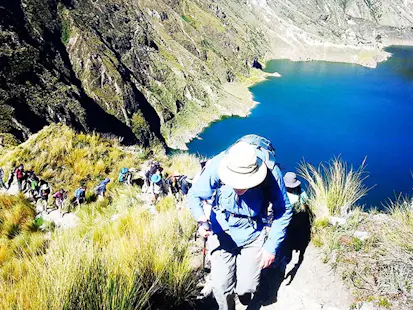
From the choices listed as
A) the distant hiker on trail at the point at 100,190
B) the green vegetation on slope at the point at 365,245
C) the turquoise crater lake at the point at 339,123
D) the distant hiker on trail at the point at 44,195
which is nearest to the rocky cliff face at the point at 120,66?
the turquoise crater lake at the point at 339,123

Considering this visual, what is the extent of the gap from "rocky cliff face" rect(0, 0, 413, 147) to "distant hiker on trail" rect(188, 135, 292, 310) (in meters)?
39.8

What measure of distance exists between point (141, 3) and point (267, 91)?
59.7 m

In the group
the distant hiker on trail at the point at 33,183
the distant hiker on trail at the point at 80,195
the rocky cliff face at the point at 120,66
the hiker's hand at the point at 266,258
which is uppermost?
the hiker's hand at the point at 266,258

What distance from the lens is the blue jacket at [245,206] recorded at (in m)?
3.21

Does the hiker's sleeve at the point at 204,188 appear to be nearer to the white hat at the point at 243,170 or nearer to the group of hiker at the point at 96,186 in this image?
the white hat at the point at 243,170

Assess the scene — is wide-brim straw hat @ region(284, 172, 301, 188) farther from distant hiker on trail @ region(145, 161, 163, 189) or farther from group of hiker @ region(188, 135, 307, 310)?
distant hiker on trail @ region(145, 161, 163, 189)

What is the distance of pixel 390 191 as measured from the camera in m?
59.4

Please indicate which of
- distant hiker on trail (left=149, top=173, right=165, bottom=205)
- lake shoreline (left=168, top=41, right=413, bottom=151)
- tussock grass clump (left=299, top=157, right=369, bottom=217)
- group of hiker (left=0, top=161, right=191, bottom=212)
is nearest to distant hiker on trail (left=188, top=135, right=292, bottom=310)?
tussock grass clump (left=299, top=157, right=369, bottom=217)

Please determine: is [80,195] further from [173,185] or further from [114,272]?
[114,272]

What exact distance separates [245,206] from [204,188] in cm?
42

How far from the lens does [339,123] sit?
98125 millimetres

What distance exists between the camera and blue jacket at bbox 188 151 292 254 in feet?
10.5

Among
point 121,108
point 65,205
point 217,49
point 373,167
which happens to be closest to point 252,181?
point 65,205

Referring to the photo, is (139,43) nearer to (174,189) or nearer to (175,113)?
(175,113)
